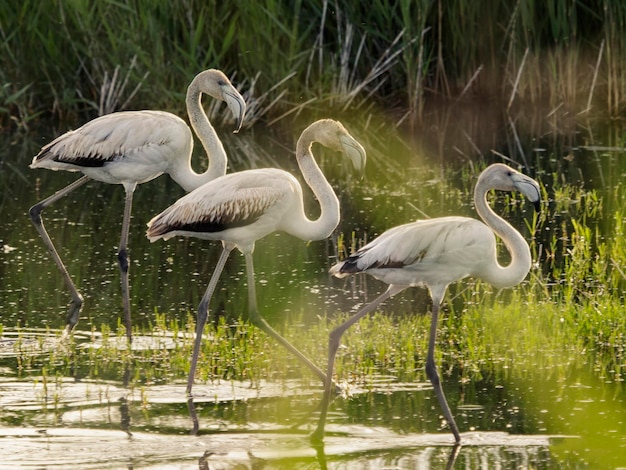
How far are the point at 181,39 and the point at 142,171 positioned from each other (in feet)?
20.0

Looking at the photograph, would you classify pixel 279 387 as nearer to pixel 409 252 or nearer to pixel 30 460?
pixel 409 252

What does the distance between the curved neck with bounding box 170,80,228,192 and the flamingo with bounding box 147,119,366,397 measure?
997mm

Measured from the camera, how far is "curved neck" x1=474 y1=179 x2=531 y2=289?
6.23 m

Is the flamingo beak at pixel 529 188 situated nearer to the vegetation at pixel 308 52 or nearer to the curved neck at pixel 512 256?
the curved neck at pixel 512 256

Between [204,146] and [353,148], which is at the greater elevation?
[204,146]

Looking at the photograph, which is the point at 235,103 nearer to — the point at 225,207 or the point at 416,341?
the point at 225,207

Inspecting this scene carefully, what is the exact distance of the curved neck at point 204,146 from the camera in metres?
8.02

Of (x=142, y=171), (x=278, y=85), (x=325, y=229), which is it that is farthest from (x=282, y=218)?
(x=278, y=85)

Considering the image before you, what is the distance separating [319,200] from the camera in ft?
22.7

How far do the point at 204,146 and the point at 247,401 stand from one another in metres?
2.20

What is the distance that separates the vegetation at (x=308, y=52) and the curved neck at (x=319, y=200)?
617 cm

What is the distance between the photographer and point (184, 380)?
6.70 meters

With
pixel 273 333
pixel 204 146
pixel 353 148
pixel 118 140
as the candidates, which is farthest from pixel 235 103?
pixel 273 333

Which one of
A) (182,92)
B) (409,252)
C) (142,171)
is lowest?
(409,252)
